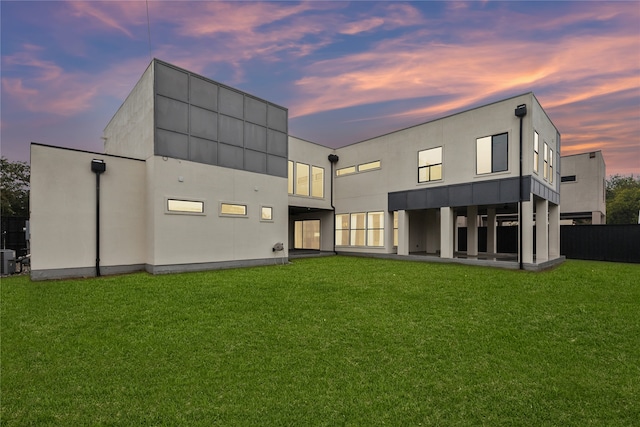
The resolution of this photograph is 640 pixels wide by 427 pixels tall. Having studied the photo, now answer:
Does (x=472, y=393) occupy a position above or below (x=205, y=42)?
below

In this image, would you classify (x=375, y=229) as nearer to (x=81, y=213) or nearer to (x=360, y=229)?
(x=360, y=229)

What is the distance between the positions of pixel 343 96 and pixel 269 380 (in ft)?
51.2

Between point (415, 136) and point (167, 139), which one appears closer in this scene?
point (167, 139)

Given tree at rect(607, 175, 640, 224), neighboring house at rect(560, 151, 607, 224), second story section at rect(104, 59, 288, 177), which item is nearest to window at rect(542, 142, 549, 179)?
second story section at rect(104, 59, 288, 177)

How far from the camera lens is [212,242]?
1178cm

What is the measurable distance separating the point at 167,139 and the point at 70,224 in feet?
13.9

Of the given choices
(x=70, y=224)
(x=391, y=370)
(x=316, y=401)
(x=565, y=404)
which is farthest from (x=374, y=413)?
(x=70, y=224)

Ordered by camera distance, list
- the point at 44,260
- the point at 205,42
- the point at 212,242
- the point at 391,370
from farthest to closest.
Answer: the point at 205,42, the point at 212,242, the point at 44,260, the point at 391,370

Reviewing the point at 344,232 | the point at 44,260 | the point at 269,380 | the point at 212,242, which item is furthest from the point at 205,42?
the point at 269,380

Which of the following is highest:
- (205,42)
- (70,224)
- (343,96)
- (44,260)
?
(205,42)

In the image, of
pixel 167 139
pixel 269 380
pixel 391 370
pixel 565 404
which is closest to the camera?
pixel 565 404

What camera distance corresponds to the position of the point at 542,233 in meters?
14.4

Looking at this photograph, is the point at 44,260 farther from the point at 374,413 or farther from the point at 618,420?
the point at 618,420

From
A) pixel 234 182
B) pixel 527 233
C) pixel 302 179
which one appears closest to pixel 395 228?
pixel 302 179
